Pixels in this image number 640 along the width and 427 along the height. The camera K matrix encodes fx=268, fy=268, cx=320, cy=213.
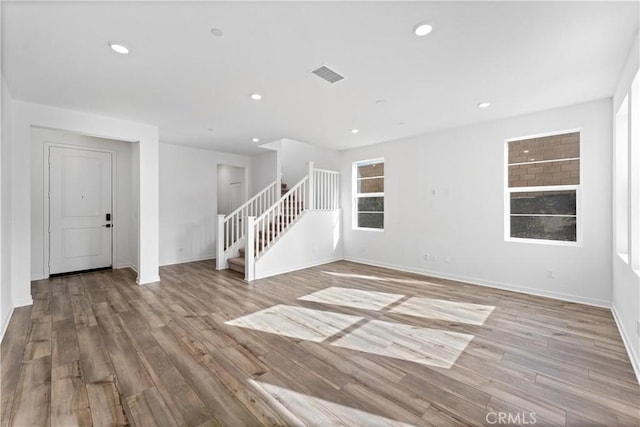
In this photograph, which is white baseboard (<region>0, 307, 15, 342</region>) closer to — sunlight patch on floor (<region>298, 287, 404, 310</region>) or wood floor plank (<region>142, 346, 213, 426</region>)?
wood floor plank (<region>142, 346, 213, 426</region>)

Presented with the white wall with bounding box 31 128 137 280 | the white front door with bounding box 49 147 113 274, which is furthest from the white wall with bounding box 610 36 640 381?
the white front door with bounding box 49 147 113 274

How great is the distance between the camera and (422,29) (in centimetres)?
207

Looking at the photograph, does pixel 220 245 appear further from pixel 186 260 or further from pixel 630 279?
pixel 630 279

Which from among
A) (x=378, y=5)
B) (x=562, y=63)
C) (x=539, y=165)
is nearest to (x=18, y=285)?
(x=378, y=5)

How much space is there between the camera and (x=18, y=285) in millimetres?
3379

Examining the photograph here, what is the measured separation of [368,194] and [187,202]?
4.24m

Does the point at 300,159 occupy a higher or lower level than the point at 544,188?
higher

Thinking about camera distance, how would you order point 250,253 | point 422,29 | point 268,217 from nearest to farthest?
point 422,29, point 250,253, point 268,217

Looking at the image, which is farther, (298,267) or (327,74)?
(298,267)

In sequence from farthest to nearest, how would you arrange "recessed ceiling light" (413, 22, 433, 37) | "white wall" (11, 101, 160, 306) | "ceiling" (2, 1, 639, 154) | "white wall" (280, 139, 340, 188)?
1. "white wall" (280, 139, 340, 188)
2. "white wall" (11, 101, 160, 306)
3. "recessed ceiling light" (413, 22, 433, 37)
4. "ceiling" (2, 1, 639, 154)

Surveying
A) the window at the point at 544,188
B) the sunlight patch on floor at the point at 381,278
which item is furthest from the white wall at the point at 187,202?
the window at the point at 544,188

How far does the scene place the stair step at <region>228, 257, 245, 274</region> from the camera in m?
5.21

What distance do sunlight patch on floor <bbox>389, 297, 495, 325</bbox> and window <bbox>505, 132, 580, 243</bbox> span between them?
5.06 ft

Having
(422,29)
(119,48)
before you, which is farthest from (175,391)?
(422,29)
